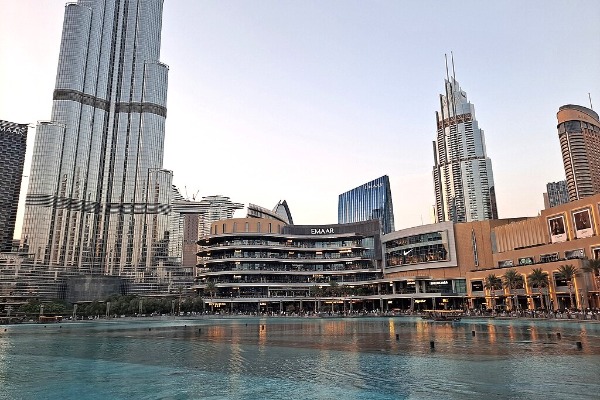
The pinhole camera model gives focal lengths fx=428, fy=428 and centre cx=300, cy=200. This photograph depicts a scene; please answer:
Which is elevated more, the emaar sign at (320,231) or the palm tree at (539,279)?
the emaar sign at (320,231)

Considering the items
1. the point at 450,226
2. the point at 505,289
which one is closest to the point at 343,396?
the point at 505,289

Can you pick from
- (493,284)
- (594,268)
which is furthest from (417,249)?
(594,268)

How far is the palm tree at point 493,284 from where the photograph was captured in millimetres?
105250

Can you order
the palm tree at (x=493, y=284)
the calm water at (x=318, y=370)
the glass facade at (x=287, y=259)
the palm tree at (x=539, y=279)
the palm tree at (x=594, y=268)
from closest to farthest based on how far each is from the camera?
the calm water at (x=318, y=370)
the palm tree at (x=594, y=268)
the palm tree at (x=539, y=279)
the palm tree at (x=493, y=284)
the glass facade at (x=287, y=259)

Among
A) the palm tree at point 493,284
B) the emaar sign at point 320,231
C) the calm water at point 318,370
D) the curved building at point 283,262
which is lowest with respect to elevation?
the calm water at point 318,370

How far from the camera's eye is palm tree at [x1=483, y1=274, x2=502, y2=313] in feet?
345

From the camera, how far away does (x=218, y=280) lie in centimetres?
14688

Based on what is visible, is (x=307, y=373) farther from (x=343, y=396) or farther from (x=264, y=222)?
(x=264, y=222)

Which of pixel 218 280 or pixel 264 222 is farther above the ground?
pixel 264 222

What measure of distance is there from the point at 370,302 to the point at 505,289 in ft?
159

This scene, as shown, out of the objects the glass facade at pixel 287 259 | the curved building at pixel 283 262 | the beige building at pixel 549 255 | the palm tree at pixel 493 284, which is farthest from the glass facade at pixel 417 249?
the palm tree at pixel 493 284

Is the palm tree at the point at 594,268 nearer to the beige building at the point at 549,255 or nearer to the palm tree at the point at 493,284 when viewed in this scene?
the beige building at the point at 549,255

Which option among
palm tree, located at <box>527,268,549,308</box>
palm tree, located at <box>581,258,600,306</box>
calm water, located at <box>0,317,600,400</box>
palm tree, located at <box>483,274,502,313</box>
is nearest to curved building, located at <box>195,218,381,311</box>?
palm tree, located at <box>483,274,502,313</box>

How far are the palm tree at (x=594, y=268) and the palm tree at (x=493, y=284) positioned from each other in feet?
65.8
